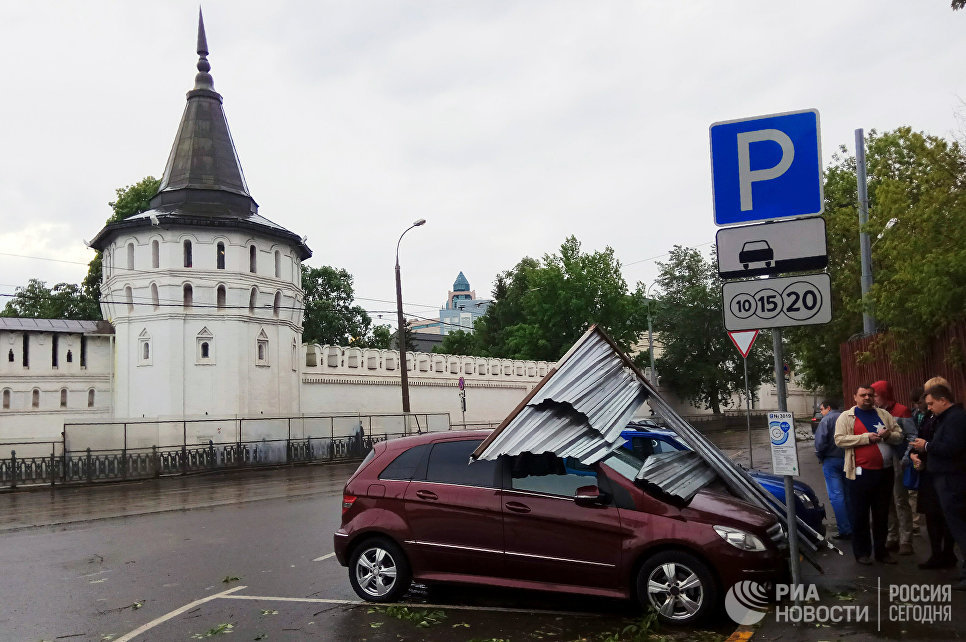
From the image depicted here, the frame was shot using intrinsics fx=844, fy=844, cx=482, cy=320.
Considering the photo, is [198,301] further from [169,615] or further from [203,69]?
[169,615]

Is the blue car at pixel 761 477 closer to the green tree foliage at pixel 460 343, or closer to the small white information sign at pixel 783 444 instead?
the small white information sign at pixel 783 444

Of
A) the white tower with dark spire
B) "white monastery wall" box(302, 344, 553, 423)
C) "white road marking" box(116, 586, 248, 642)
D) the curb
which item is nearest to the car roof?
"white road marking" box(116, 586, 248, 642)

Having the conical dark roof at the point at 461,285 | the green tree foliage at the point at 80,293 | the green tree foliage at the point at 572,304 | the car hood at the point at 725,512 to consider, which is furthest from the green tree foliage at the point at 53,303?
the conical dark roof at the point at 461,285

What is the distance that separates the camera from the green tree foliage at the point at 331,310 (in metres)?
65.0

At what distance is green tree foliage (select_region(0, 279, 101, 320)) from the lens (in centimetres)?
5384

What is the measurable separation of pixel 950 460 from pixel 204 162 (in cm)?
3799

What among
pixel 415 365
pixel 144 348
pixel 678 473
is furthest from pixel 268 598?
pixel 415 365

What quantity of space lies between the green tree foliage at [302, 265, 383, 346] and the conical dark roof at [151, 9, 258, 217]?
2313 centimetres

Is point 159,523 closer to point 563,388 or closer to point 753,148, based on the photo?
point 563,388

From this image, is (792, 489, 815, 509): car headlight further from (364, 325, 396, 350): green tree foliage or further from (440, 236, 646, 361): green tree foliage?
(364, 325, 396, 350): green tree foliage

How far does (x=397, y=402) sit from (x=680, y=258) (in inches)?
1181

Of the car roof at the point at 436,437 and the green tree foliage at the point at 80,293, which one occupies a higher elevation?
the green tree foliage at the point at 80,293

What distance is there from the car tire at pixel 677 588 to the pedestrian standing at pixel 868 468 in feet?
8.99

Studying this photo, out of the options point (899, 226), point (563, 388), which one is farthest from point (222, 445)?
point (563, 388)
